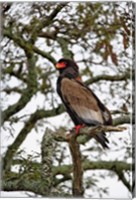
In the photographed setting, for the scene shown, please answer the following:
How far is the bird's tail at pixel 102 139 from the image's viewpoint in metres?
2.54

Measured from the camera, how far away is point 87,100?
2572 millimetres

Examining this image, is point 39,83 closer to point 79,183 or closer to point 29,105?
point 29,105

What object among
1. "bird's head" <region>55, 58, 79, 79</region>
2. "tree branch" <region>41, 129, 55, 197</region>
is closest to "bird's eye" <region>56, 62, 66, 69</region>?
"bird's head" <region>55, 58, 79, 79</region>

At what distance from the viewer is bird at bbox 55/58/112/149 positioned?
8.37ft

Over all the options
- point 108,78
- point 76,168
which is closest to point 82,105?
point 108,78

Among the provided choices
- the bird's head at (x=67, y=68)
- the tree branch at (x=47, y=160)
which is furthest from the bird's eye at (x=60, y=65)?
the tree branch at (x=47, y=160)

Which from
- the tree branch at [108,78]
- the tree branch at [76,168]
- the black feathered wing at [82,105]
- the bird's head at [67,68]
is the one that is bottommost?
the tree branch at [76,168]

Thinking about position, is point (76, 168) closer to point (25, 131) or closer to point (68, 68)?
point (25, 131)

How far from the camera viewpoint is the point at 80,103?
102 inches

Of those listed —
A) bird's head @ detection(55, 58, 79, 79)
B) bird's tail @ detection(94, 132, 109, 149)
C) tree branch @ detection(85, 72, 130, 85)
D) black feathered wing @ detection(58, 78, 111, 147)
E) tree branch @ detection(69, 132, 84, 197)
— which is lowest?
tree branch @ detection(69, 132, 84, 197)

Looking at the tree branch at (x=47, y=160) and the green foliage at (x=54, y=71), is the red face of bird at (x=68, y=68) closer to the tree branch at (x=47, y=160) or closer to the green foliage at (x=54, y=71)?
the green foliage at (x=54, y=71)

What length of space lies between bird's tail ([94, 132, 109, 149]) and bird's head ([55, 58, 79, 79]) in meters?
0.28

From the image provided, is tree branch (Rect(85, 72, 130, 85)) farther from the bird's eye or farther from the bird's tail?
the bird's tail

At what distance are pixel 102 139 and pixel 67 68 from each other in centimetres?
37
